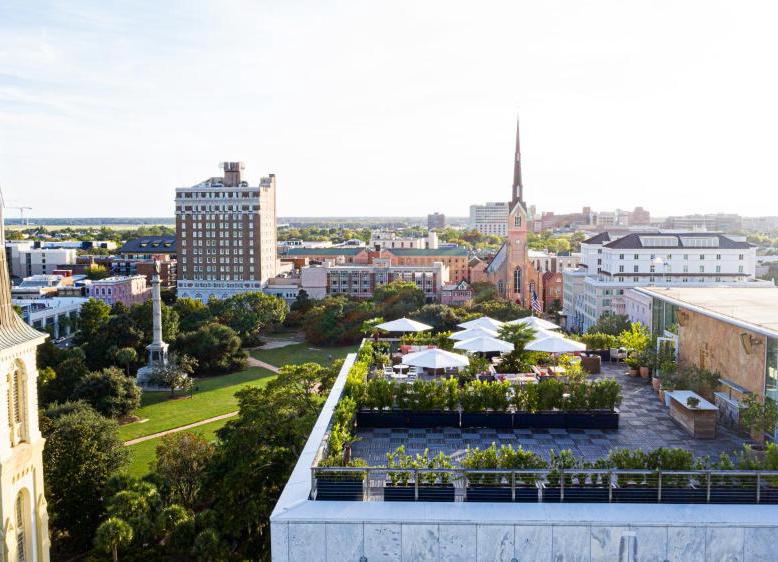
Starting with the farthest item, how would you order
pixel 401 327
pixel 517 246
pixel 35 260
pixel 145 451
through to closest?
pixel 35 260
pixel 517 246
pixel 145 451
pixel 401 327

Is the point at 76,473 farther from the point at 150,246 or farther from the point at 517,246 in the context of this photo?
the point at 150,246

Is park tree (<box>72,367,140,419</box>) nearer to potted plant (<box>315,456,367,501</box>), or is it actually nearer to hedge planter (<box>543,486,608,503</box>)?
potted plant (<box>315,456,367,501</box>)

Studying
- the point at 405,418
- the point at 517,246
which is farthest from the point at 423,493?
the point at 517,246

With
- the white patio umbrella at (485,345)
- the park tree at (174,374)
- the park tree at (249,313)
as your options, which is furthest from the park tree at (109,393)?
the white patio umbrella at (485,345)

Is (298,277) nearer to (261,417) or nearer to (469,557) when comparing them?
(261,417)

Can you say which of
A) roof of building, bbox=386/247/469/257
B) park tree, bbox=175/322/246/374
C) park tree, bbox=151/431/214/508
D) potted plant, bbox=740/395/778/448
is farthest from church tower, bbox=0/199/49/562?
roof of building, bbox=386/247/469/257

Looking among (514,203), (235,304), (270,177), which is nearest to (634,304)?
(514,203)

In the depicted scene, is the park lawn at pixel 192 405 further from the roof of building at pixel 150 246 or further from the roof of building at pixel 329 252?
the roof of building at pixel 150 246
